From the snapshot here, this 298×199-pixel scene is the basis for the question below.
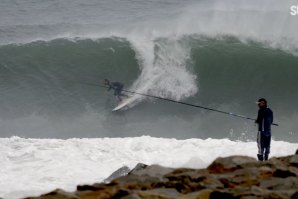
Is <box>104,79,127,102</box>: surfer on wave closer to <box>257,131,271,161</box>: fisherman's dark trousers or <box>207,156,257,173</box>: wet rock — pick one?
<box>257,131,271,161</box>: fisherman's dark trousers

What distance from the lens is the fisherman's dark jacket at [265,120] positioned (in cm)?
980

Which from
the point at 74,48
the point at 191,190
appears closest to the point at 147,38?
the point at 74,48

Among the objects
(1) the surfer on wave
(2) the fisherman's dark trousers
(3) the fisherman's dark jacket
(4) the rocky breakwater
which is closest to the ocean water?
(1) the surfer on wave

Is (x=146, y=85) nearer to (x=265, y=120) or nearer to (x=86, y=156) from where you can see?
(x=86, y=156)

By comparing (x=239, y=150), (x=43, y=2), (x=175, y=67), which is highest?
(x=43, y=2)

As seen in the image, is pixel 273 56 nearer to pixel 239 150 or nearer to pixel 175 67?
pixel 175 67

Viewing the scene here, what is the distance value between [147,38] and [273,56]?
4866 millimetres

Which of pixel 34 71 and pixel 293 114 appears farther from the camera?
pixel 34 71

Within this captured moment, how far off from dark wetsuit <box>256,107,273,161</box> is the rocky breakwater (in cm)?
265

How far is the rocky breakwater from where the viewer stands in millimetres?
5816

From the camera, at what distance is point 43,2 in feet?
105

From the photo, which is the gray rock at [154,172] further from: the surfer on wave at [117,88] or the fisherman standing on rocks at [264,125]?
the surfer on wave at [117,88]

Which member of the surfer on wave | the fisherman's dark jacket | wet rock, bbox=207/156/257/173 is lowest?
wet rock, bbox=207/156/257/173

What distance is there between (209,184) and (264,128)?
12.7 ft
